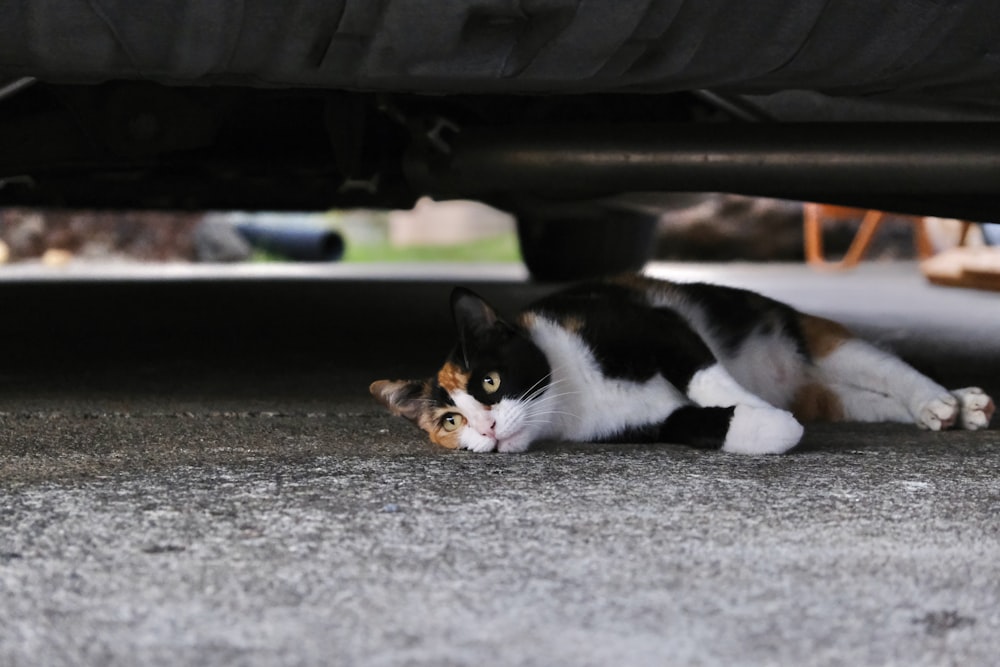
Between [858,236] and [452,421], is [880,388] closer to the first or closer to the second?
[452,421]

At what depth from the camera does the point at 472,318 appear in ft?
5.09

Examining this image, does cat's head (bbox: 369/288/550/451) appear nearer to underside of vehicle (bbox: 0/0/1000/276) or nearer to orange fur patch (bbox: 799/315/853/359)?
underside of vehicle (bbox: 0/0/1000/276)

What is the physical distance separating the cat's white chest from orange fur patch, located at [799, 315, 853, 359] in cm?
36

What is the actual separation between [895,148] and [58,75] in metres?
0.99

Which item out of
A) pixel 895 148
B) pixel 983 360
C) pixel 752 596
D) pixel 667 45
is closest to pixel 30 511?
pixel 752 596

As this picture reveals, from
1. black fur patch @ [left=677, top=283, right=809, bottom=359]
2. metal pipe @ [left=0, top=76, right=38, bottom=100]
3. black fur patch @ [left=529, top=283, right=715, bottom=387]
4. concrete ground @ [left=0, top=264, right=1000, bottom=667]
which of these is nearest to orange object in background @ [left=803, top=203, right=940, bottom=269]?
black fur patch @ [left=677, top=283, right=809, bottom=359]

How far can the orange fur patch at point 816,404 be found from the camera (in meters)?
1.73

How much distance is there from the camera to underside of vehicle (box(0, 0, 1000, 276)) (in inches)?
45.2

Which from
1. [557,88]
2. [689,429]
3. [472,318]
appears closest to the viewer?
[557,88]

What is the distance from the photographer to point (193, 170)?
239 cm

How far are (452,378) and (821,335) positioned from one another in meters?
0.61

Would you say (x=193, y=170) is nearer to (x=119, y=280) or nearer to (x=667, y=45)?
(x=667, y=45)

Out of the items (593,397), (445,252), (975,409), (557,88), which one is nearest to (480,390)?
(593,397)

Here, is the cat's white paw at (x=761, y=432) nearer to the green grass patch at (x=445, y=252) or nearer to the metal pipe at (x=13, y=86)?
the metal pipe at (x=13, y=86)
